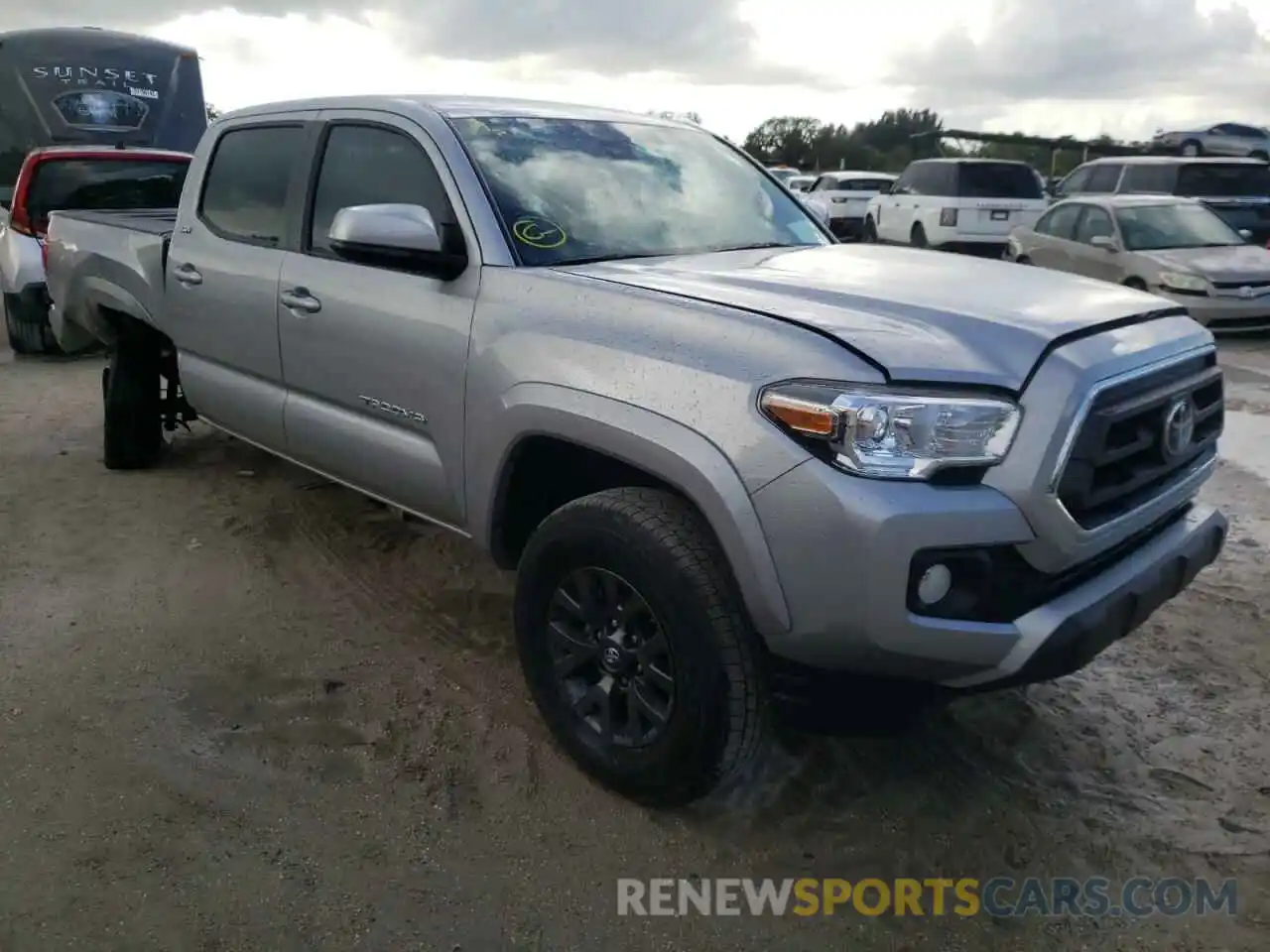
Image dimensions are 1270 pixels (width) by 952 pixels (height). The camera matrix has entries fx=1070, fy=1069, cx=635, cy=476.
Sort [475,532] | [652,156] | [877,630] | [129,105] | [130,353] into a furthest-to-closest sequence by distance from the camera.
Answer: [129,105] < [130,353] < [652,156] < [475,532] < [877,630]

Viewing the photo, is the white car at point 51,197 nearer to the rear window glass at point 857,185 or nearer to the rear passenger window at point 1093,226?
the rear passenger window at point 1093,226

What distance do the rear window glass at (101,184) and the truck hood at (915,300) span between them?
23.5 ft

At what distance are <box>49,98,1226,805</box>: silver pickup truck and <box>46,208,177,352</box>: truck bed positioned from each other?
1.07m

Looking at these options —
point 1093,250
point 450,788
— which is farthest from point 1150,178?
point 450,788

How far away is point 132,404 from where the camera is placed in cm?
583

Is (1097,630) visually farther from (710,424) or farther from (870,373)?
(710,424)

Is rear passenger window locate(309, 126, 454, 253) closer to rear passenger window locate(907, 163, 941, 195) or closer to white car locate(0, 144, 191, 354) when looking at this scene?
white car locate(0, 144, 191, 354)

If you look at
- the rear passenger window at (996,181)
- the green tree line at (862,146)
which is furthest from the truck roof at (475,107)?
the green tree line at (862,146)

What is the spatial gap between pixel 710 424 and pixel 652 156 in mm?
1765

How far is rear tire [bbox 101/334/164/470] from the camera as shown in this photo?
5.77 meters

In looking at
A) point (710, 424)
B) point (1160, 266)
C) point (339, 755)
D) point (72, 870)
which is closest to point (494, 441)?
point (710, 424)

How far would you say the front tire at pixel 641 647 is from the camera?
2.63 metres

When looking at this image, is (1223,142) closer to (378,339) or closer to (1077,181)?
(1077,181)

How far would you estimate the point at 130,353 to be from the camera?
5773 millimetres
